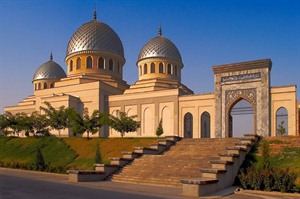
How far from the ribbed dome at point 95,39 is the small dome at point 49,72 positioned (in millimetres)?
9898

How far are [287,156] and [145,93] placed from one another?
82.4 ft

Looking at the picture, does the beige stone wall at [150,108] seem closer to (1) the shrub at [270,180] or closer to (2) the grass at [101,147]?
(2) the grass at [101,147]

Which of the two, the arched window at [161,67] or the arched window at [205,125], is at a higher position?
the arched window at [161,67]

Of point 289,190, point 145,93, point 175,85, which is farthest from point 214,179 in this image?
point 175,85

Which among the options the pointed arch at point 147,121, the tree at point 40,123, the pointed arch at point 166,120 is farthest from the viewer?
the pointed arch at point 147,121

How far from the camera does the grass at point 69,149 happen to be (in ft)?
81.9

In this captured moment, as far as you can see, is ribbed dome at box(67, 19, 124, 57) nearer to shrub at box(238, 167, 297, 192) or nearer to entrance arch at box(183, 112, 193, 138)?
entrance arch at box(183, 112, 193, 138)

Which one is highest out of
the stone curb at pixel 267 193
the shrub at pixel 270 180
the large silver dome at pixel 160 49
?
the large silver dome at pixel 160 49

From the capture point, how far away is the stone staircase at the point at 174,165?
16.8 m

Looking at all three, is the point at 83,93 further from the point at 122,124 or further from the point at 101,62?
the point at 122,124

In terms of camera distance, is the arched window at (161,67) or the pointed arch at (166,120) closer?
the pointed arch at (166,120)

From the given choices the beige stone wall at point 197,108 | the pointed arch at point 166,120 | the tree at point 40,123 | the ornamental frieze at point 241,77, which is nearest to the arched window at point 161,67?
the pointed arch at point 166,120

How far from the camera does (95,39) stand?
1836 inches

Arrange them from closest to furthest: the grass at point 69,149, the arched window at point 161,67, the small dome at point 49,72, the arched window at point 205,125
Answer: the grass at point 69,149, the arched window at point 205,125, the arched window at point 161,67, the small dome at point 49,72
